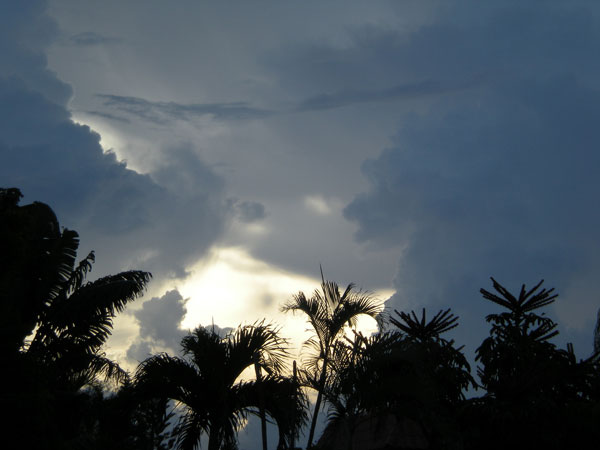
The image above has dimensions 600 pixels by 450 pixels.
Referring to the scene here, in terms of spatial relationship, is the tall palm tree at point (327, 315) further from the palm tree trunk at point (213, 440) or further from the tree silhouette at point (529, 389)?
the tree silhouette at point (529, 389)

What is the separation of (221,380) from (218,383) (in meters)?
0.08

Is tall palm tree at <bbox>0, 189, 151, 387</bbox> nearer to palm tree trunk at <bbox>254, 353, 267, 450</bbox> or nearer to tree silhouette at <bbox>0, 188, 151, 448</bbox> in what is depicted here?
tree silhouette at <bbox>0, 188, 151, 448</bbox>

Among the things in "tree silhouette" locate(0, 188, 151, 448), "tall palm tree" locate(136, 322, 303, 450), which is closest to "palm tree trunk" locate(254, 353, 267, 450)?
"tall palm tree" locate(136, 322, 303, 450)

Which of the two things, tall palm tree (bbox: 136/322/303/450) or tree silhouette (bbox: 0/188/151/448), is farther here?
tree silhouette (bbox: 0/188/151/448)

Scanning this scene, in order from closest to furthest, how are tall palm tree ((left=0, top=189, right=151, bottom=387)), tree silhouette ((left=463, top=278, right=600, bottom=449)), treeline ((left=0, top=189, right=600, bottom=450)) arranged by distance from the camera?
treeline ((left=0, top=189, right=600, bottom=450)), tall palm tree ((left=0, top=189, right=151, bottom=387)), tree silhouette ((left=463, top=278, right=600, bottom=449))

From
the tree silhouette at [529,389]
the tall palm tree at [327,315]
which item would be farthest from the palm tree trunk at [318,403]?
the tree silhouette at [529,389]

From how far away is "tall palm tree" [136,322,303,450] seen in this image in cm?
1091

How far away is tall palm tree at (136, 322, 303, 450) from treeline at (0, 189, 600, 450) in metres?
0.02

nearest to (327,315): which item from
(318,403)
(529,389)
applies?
(318,403)

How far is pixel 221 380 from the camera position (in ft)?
35.7

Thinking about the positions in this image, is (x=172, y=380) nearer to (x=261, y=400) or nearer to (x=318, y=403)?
(x=261, y=400)

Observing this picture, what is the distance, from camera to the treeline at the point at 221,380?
10.5 m

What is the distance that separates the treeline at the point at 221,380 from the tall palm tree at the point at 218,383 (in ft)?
0.07

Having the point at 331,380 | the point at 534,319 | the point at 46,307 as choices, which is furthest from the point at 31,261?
the point at 534,319
